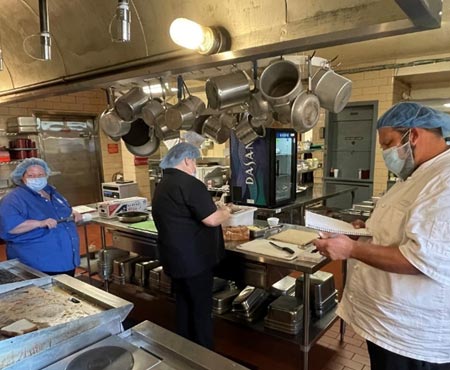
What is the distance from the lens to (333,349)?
247 centimetres

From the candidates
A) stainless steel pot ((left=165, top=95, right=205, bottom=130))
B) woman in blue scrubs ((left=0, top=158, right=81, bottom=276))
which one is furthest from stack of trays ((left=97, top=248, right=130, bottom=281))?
stainless steel pot ((left=165, top=95, right=205, bottom=130))

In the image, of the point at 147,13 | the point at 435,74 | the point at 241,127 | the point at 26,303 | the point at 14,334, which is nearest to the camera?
the point at 14,334

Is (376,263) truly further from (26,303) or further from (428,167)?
(26,303)

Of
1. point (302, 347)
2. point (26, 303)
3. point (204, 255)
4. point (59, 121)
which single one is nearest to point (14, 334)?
point (26, 303)

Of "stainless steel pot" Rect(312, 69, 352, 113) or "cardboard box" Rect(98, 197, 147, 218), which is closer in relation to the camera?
"stainless steel pot" Rect(312, 69, 352, 113)

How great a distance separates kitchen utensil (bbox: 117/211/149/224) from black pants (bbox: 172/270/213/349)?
35.6 inches

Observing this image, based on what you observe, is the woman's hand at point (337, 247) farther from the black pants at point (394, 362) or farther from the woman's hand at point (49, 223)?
the woman's hand at point (49, 223)

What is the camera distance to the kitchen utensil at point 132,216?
2.90 meters

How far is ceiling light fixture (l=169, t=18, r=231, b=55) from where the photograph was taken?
1.60 m

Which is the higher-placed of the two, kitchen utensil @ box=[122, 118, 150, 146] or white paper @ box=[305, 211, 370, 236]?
kitchen utensil @ box=[122, 118, 150, 146]

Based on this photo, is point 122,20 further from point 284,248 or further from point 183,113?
point 284,248

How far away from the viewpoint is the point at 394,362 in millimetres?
1268

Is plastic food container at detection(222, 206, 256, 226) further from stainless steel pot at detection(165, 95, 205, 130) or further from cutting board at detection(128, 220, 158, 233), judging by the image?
stainless steel pot at detection(165, 95, 205, 130)

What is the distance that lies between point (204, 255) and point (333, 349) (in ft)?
4.06
